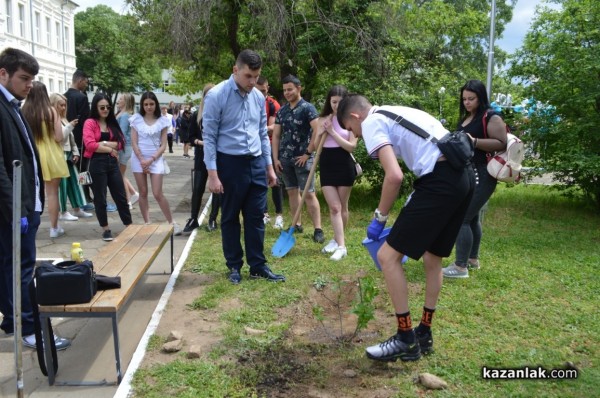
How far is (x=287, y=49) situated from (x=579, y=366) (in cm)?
783

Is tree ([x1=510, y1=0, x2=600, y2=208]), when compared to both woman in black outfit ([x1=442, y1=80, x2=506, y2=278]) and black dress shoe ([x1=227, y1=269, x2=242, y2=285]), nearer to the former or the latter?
woman in black outfit ([x1=442, y1=80, x2=506, y2=278])

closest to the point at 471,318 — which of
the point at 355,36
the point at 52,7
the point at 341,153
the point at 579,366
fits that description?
the point at 579,366

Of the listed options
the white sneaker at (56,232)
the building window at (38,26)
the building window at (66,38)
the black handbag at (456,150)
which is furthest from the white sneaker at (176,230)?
the building window at (66,38)

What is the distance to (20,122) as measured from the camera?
11.9ft

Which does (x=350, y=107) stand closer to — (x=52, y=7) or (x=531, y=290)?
(x=531, y=290)

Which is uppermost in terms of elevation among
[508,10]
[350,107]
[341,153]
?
[508,10]

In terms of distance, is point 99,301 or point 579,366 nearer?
point 99,301

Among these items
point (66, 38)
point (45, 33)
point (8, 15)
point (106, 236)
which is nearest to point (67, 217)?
point (106, 236)

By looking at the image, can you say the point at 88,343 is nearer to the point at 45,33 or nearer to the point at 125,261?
the point at 125,261

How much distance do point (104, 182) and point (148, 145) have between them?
708 mm

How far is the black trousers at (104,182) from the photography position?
21.5ft

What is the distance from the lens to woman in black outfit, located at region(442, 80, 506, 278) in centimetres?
491

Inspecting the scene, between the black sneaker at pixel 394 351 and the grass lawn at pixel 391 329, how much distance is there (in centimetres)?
5

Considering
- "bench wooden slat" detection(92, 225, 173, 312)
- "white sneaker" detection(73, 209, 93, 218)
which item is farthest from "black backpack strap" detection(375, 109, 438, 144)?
"white sneaker" detection(73, 209, 93, 218)
